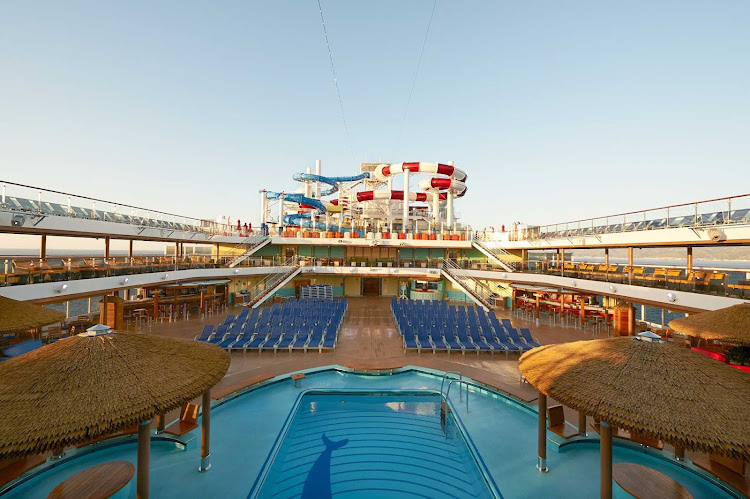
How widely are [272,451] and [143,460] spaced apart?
7.18 ft

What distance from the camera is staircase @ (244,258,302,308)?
1767 cm

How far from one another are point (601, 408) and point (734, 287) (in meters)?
9.77

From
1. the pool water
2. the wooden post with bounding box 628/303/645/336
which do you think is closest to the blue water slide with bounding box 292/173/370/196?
the wooden post with bounding box 628/303/645/336

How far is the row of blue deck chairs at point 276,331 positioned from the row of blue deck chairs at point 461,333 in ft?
10.4

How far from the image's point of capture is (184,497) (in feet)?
15.7

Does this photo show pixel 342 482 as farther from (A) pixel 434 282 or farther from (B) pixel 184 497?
(A) pixel 434 282

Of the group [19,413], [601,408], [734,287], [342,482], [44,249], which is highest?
[44,249]

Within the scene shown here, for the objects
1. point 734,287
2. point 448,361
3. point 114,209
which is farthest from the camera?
point 114,209

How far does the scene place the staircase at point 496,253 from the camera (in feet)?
67.0

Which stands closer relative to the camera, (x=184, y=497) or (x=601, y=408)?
(x=601, y=408)

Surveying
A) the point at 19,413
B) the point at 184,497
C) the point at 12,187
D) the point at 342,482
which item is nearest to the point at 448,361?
the point at 342,482

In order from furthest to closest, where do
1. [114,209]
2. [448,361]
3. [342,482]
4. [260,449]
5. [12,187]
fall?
1. [114,209]
2. [448,361]
3. [12,187]
4. [260,449]
5. [342,482]

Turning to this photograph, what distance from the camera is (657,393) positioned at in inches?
154

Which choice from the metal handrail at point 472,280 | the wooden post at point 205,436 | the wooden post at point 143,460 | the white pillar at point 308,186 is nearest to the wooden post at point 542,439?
the wooden post at point 205,436
